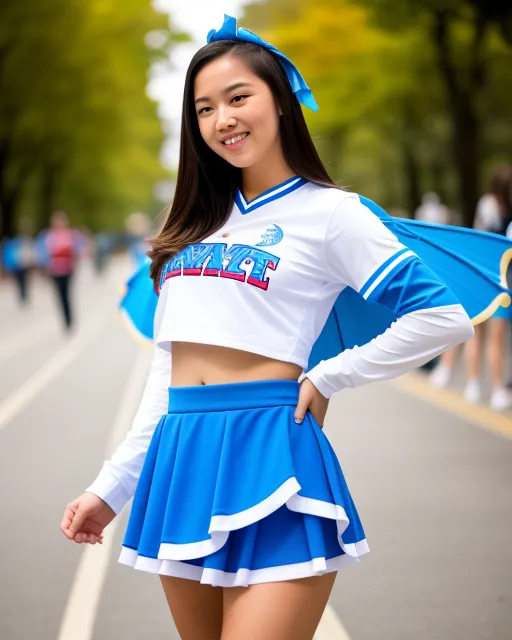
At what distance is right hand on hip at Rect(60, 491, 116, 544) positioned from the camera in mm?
3242

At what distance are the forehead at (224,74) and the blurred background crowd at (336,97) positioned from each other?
861cm

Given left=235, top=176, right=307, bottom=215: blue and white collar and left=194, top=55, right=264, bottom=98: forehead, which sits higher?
left=194, top=55, right=264, bottom=98: forehead

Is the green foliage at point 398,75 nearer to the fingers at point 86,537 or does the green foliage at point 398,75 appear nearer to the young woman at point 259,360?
the young woman at point 259,360

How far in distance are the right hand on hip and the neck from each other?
892mm

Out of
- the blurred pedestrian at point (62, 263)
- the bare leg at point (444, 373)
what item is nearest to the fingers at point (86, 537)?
the bare leg at point (444, 373)

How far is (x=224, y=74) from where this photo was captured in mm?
3133

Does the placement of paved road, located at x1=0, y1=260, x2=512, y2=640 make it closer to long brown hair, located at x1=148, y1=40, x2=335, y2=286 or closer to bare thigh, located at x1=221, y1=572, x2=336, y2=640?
bare thigh, located at x1=221, y1=572, x2=336, y2=640

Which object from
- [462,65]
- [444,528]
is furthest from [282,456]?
[462,65]

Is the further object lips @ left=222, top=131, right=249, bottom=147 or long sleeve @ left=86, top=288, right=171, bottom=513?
long sleeve @ left=86, top=288, right=171, bottom=513

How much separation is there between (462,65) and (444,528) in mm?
24926

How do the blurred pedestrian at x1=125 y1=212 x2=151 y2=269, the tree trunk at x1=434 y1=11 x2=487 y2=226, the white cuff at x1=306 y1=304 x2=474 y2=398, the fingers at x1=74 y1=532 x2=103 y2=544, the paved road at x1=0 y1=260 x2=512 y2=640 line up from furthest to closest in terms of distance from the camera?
the tree trunk at x1=434 y1=11 x2=487 y2=226, the paved road at x1=0 y1=260 x2=512 y2=640, the blurred pedestrian at x1=125 y1=212 x2=151 y2=269, the fingers at x1=74 y1=532 x2=103 y2=544, the white cuff at x1=306 y1=304 x2=474 y2=398

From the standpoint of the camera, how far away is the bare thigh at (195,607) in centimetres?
306

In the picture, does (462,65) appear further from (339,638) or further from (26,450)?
(339,638)

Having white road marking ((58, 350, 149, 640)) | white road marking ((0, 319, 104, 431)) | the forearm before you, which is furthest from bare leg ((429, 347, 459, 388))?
the forearm
